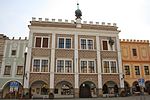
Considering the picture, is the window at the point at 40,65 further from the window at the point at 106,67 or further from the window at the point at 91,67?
the window at the point at 106,67

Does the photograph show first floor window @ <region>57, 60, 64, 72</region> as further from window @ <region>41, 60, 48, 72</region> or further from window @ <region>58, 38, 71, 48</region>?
window @ <region>58, 38, 71, 48</region>

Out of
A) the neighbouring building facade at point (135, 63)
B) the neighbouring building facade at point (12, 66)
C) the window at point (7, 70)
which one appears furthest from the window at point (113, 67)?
the window at point (7, 70)

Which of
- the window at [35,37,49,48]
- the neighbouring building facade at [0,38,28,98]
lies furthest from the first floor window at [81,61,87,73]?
the neighbouring building facade at [0,38,28,98]

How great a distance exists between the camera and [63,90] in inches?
1120

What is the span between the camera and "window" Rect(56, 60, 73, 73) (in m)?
26.2

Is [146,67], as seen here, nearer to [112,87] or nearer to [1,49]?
[112,87]

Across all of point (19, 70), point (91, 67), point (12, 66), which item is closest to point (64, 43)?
point (91, 67)

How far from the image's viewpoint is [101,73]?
88.1ft

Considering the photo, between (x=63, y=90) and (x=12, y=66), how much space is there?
927cm

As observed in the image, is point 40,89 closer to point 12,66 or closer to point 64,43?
point 12,66

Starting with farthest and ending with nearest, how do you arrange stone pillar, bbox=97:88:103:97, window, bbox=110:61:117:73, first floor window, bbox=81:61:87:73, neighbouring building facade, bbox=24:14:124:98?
window, bbox=110:61:117:73, first floor window, bbox=81:61:87:73, stone pillar, bbox=97:88:103:97, neighbouring building facade, bbox=24:14:124:98

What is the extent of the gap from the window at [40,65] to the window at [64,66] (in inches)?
64.7

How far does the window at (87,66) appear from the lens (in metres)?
26.7

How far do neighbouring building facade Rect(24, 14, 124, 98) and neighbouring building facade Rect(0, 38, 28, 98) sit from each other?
481 cm
